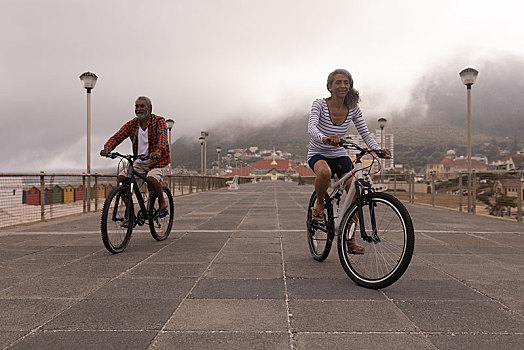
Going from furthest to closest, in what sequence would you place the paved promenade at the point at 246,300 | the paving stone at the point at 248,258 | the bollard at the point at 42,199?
the bollard at the point at 42,199, the paving stone at the point at 248,258, the paved promenade at the point at 246,300

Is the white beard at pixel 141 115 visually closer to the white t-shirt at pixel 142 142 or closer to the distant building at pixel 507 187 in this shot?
the white t-shirt at pixel 142 142

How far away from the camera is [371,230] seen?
2.93m

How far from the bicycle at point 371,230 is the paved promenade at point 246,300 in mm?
161

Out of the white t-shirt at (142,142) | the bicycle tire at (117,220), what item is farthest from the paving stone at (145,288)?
the white t-shirt at (142,142)

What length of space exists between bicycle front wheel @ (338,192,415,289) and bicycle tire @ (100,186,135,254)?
7.94 ft

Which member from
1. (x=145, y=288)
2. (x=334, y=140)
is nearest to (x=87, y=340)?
(x=145, y=288)

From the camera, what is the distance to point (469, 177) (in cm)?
993

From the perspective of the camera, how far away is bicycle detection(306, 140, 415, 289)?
8.90ft

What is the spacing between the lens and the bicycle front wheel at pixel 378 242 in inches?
106

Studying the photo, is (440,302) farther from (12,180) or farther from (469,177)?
(469,177)

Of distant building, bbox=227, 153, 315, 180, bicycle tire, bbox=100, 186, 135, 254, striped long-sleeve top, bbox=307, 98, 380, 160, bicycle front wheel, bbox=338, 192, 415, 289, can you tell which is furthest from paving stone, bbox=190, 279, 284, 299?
distant building, bbox=227, 153, 315, 180

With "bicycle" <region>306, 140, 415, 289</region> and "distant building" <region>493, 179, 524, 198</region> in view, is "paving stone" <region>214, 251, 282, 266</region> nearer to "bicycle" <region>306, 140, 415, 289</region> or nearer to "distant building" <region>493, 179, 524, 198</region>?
"bicycle" <region>306, 140, 415, 289</region>

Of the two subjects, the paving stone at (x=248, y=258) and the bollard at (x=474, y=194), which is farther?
the bollard at (x=474, y=194)

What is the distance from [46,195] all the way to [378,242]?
7.64 m
